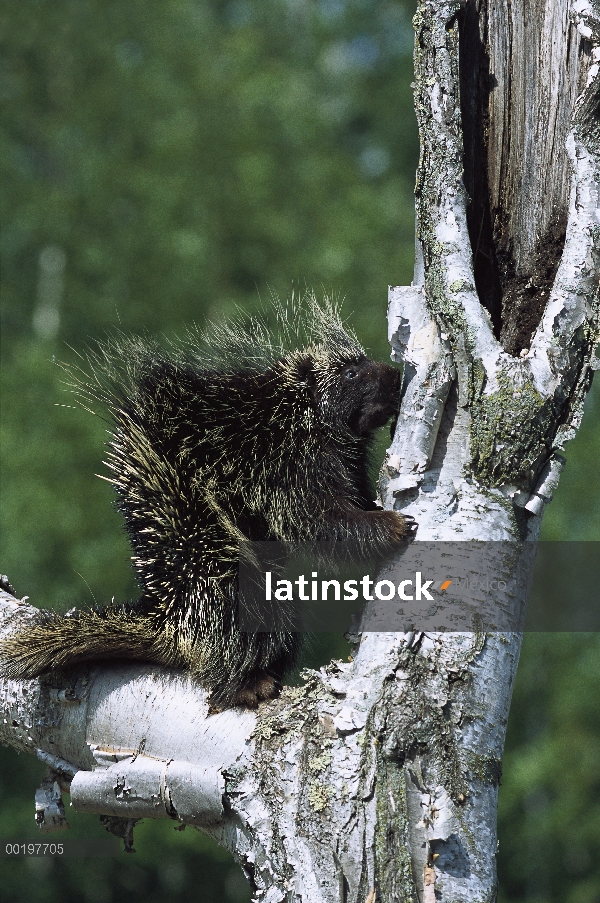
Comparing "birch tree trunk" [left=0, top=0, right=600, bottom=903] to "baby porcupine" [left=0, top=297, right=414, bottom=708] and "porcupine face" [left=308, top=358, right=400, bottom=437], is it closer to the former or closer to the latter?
"baby porcupine" [left=0, top=297, right=414, bottom=708]

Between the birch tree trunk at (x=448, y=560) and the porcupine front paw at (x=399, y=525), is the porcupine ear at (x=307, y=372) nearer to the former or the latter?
the birch tree trunk at (x=448, y=560)

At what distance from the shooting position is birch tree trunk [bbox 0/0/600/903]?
1.84 meters

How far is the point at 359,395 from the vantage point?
267cm

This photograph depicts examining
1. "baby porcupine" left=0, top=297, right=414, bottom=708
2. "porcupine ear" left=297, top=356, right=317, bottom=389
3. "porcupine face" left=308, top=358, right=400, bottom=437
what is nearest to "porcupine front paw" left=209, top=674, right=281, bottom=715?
"baby porcupine" left=0, top=297, right=414, bottom=708


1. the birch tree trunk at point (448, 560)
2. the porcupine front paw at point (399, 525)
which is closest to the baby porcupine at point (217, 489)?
the porcupine front paw at point (399, 525)

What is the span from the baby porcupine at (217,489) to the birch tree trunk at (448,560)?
0.34 feet

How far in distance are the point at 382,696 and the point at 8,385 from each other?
6855 mm

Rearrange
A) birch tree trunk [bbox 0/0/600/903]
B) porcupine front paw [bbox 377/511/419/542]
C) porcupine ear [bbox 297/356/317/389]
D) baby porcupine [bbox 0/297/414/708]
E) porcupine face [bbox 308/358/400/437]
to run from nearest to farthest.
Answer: birch tree trunk [bbox 0/0/600/903] → porcupine front paw [bbox 377/511/419/542] → baby porcupine [bbox 0/297/414/708] → porcupine face [bbox 308/358/400/437] → porcupine ear [bbox 297/356/317/389]

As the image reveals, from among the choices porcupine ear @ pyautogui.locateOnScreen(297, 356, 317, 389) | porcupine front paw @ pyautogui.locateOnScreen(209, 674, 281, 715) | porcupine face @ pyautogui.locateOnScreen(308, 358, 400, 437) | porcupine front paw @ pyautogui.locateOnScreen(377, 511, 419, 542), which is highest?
porcupine ear @ pyautogui.locateOnScreen(297, 356, 317, 389)

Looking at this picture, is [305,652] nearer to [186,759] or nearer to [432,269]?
[186,759]

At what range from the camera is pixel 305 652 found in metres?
2.86

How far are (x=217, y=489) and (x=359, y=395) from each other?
1.68 feet

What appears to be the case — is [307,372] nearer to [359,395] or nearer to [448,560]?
[359,395]

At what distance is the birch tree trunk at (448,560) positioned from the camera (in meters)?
1.84
